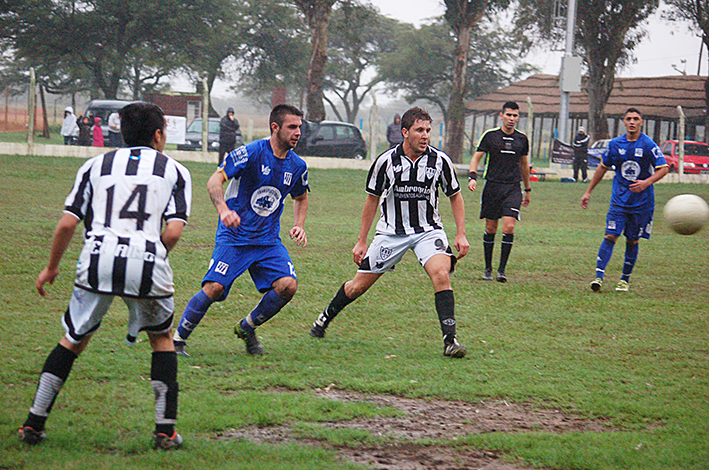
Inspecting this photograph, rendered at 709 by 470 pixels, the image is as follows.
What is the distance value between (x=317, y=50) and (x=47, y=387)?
28.8 metres

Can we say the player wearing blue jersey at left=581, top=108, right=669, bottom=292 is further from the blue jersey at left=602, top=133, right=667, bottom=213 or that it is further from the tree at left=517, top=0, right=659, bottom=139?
the tree at left=517, top=0, right=659, bottom=139

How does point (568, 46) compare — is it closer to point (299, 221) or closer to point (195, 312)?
point (299, 221)

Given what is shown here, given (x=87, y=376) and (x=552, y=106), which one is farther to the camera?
(x=552, y=106)

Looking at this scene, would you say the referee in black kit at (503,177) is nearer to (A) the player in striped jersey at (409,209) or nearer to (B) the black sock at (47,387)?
(A) the player in striped jersey at (409,209)

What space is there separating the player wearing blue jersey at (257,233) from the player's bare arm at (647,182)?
4.66m

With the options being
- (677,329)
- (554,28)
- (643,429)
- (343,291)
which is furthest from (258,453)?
(554,28)

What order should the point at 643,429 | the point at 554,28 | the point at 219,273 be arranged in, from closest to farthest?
the point at 643,429 → the point at 219,273 → the point at 554,28

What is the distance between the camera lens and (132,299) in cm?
382

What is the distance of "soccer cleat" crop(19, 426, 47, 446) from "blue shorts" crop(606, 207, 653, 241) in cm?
703

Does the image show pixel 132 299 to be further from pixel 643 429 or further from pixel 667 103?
pixel 667 103

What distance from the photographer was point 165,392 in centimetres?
387

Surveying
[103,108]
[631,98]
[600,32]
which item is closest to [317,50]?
[103,108]

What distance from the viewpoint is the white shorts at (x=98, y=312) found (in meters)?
3.80

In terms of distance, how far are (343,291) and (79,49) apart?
126 feet
